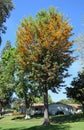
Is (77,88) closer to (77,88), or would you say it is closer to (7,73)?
(77,88)

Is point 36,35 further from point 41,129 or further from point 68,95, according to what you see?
point 68,95

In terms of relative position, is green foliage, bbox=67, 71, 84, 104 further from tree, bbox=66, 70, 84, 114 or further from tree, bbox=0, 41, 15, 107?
tree, bbox=0, 41, 15, 107

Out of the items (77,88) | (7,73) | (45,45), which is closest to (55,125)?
(45,45)

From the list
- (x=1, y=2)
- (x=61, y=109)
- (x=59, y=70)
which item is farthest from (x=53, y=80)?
(x=61, y=109)

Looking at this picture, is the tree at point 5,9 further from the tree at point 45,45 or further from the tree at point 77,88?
the tree at point 77,88

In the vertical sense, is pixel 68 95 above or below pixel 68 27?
below

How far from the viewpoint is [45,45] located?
3878 cm

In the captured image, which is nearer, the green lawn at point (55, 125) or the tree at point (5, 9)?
the tree at point (5, 9)

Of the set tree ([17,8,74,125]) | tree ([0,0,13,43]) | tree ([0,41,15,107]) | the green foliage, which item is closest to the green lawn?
tree ([17,8,74,125])

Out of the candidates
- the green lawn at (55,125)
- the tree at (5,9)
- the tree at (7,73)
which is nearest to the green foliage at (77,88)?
the green lawn at (55,125)

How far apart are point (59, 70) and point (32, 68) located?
3524 mm

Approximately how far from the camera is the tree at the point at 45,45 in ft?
128

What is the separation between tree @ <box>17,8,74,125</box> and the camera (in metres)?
39.1

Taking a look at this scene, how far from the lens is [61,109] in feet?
285
